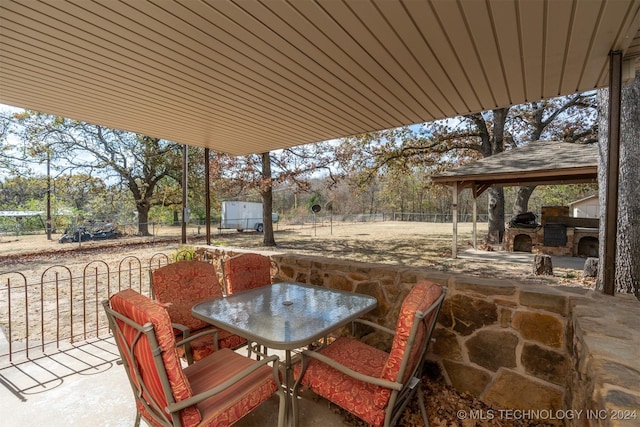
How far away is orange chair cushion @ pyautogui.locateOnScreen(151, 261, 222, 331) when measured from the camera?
2.46 metres

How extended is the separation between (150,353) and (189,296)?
4.61ft

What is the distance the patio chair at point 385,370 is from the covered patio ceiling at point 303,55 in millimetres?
1517

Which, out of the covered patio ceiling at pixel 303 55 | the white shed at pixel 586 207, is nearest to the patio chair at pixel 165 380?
the covered patio ceiling at pixel 303 55

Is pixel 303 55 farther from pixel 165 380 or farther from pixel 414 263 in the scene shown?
pixel 414 263

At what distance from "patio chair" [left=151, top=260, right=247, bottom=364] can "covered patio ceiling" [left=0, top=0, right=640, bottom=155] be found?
1.57 meters

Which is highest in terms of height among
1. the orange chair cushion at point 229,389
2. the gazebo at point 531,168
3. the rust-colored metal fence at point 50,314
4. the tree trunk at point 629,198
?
the gazebo at point 531,168

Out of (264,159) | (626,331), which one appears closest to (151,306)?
(626,331)

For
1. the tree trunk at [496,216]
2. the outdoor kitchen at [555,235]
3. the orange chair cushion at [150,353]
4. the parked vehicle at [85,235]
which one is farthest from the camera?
the parked vehicle at [85,235]

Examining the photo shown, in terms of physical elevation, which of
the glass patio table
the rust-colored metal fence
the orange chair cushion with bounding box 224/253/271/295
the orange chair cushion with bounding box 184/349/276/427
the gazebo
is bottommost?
the rust-colored metal fence

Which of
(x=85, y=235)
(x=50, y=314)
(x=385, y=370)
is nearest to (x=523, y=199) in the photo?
(x=385, y=370)

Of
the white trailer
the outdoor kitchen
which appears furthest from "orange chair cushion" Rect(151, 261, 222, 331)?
the white trailer

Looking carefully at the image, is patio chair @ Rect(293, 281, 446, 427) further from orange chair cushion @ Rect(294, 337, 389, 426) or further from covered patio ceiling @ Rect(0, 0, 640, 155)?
covered patio ceiling @ Rect(0, 0, 640, 155)

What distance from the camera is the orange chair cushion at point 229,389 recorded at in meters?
1.42

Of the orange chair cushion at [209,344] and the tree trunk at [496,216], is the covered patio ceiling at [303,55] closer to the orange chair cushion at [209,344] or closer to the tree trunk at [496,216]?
the orange chair cushion at [209,344]
